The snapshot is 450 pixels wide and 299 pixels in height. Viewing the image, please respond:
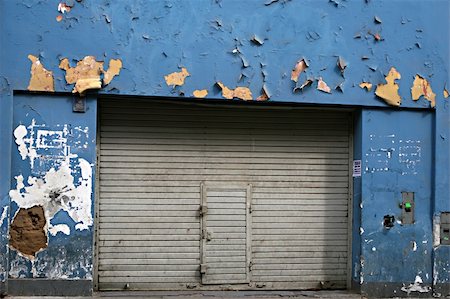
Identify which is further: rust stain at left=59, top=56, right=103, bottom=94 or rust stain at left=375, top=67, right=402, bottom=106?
rust stain at left=375, top=67, right=402, bottom=106

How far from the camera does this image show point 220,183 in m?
8.71

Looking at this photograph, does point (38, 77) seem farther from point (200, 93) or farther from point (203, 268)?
point (203, 268)

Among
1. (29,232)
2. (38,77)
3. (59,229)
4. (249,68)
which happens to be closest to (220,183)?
(249,68)

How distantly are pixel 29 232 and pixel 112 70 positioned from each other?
7.59 ft

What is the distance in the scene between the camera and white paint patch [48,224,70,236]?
7.89 metres

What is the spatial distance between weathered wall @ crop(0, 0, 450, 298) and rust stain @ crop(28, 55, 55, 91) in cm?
1

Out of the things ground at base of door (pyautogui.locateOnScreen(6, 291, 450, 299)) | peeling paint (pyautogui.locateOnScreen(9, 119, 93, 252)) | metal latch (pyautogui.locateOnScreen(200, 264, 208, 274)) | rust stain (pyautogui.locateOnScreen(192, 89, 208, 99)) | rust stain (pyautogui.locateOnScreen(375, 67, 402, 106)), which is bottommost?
ground at base of door (pyautogui.locateOnScreen(6, 291, 450, 299))

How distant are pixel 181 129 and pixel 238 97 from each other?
95 cm

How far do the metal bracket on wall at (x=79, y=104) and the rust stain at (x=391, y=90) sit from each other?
3.99 meters

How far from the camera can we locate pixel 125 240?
27.7 feet

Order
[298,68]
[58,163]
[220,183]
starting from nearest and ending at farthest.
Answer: [58,163], [298,68], [220,183]

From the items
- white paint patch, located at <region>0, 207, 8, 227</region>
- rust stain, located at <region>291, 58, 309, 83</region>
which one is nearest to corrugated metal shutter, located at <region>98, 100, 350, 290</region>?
rust stain, located at <region>291, 58, 309, 83</region>

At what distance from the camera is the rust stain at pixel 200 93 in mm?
8227

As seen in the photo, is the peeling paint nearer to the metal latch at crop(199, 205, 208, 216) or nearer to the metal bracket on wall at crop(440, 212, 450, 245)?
the metal latch at crop(199, 205, 208, 216)
